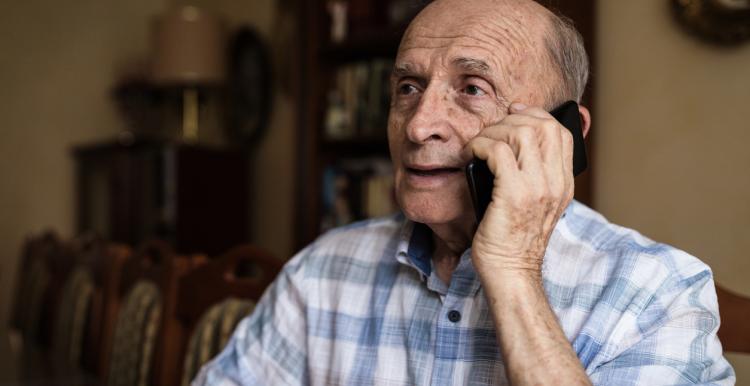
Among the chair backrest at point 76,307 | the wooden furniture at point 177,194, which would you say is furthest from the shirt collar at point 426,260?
the wooden furniture at point 177,194

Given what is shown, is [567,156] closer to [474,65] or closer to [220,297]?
[474,65]

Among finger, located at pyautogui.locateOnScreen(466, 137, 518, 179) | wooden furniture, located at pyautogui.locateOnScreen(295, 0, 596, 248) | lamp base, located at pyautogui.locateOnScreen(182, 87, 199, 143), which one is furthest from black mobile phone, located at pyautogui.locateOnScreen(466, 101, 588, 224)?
lamp base, located at pyautogui.locateOnScreen(182, 87, 199, 143)

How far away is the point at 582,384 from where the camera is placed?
76cm

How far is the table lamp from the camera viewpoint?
11.4 feet

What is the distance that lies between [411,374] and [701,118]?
1.17m

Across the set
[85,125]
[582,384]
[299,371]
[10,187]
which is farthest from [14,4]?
[582,384]

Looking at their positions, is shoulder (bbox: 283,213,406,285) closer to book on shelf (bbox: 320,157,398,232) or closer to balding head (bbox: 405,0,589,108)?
balding head (bbox: 405,0,589,108)

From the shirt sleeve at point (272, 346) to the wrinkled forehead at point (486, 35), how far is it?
1.59 feet

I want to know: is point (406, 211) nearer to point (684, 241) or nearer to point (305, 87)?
point (684, 241)

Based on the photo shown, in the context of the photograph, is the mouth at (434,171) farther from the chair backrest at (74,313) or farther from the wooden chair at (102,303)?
the chair backrest at (74,313)

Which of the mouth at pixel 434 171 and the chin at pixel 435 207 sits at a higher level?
the mouth at pixel 434 171

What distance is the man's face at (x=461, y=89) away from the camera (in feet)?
3.21

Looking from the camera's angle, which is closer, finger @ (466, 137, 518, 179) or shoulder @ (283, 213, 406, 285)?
finger @ (466, 137, 518, 179)

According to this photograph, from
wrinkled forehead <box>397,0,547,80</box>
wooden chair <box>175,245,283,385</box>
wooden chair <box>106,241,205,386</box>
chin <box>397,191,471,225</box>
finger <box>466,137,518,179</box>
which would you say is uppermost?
wrinkled forehead <box>397,0,547,80</box>
